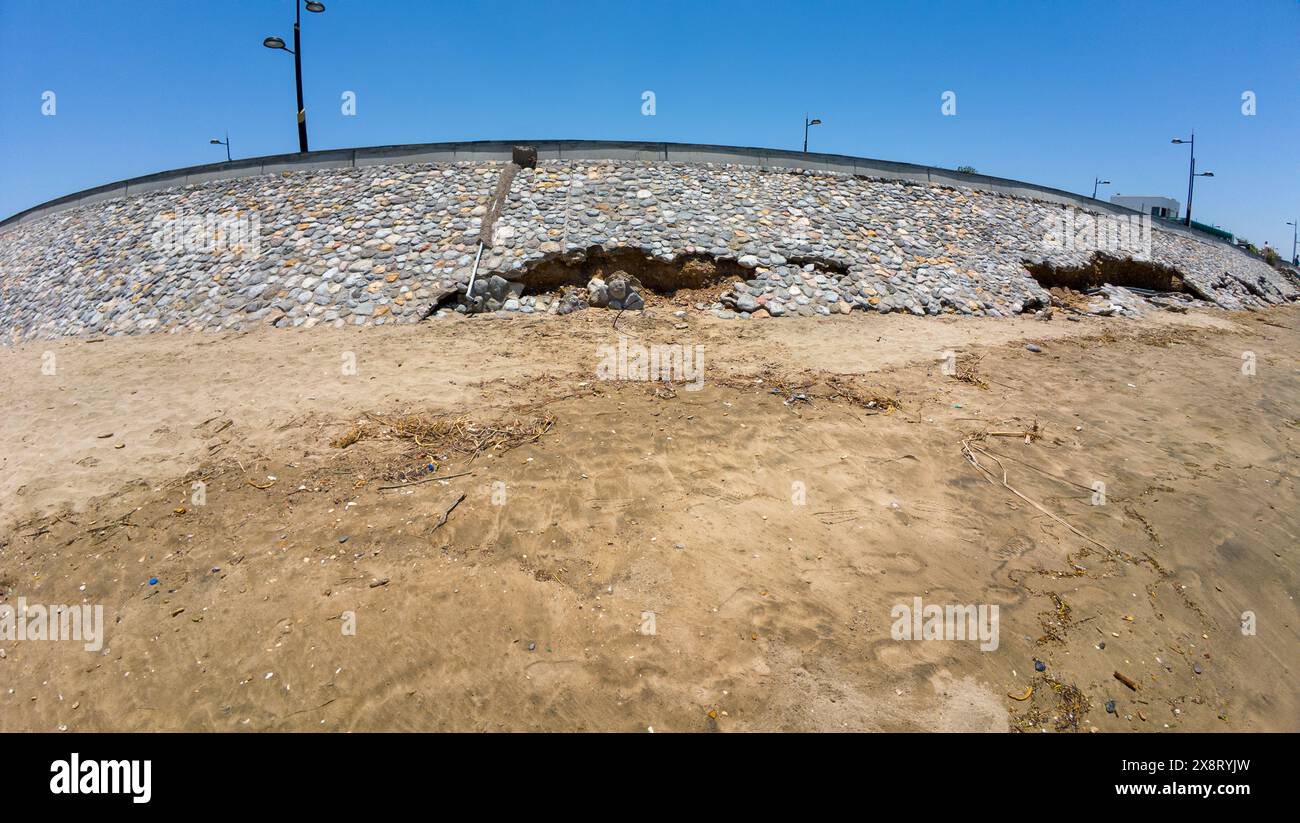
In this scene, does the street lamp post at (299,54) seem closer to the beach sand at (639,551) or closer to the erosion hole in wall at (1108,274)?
the beach sand at (639,551)

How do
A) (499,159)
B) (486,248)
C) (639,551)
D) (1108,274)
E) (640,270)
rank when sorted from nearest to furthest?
(639,551) → (486,248) → (640,270) → (499,159) → (1108,274)

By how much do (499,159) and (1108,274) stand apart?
16.4 m

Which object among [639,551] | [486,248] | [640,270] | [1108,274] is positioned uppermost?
[486,248]

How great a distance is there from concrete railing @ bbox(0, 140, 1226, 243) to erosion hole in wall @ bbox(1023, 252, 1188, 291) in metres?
3.98

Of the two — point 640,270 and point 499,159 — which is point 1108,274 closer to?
point 640,270

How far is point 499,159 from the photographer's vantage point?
1409 centimetres

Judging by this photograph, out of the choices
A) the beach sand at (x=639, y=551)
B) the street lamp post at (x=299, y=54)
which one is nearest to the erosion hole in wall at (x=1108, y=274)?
the beach sand at (x=639, y=551)

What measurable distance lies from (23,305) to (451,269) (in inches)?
380

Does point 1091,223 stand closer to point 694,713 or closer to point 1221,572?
point 1221,572

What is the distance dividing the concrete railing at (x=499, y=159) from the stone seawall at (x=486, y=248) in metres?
0.30

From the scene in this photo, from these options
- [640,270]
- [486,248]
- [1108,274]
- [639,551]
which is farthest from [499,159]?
[1108,274]

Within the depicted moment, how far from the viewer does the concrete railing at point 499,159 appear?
45.9 feet

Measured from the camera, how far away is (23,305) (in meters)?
12.4

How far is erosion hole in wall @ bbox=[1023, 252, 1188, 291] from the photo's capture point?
14656 millimetres
